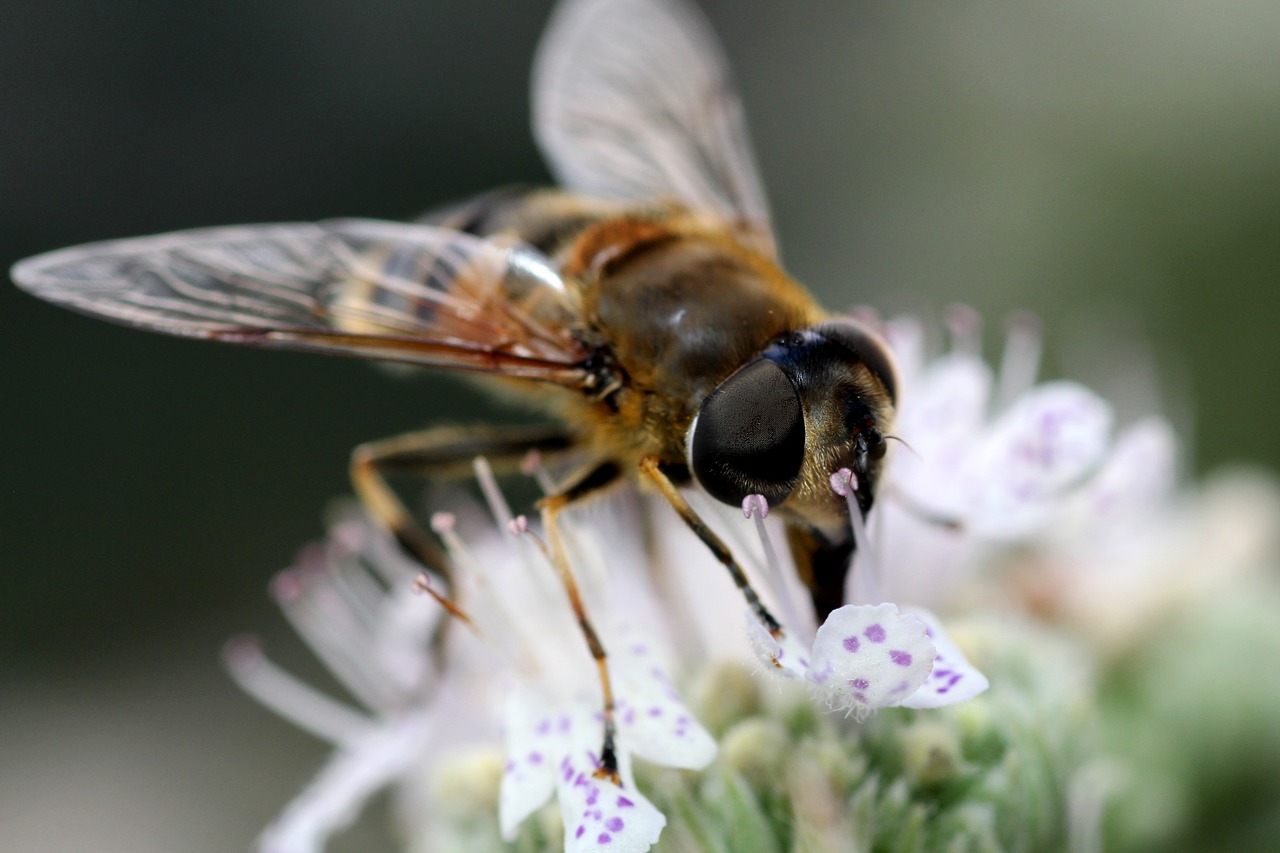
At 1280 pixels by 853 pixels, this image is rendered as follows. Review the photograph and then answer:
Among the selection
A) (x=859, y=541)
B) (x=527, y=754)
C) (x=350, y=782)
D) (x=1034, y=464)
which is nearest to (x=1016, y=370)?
(x=1034, y=464)

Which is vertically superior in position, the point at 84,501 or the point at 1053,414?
the point at 1053,414

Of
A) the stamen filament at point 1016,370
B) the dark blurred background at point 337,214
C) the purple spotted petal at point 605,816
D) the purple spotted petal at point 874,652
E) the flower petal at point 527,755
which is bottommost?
the dark blurred background at point 337,214

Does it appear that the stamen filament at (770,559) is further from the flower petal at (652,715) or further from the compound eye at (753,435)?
the flower petal at (652,715)

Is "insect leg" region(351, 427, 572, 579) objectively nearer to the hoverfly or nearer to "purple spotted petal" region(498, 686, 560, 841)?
the hoverfly

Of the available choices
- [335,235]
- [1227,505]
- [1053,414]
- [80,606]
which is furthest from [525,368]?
[80,606]

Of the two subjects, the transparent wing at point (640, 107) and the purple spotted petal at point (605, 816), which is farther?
the transparent wing at point (640, 107)

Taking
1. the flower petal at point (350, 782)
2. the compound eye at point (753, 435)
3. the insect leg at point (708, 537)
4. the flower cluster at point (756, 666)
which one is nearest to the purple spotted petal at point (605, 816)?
the flower cluster at point (756, 666)

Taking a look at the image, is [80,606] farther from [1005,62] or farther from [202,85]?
[1005,62]
